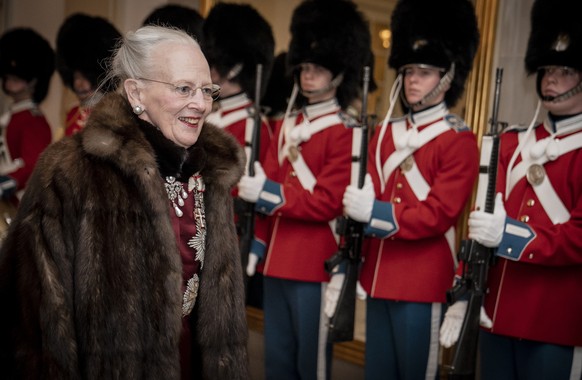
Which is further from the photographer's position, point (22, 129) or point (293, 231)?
point (22, 129)

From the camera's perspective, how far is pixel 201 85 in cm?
248

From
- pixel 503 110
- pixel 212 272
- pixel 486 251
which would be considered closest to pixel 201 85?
pixel 212 272

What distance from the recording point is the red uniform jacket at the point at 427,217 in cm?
359

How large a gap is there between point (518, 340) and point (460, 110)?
177cm

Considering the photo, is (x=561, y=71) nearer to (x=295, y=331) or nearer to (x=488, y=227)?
(x=488, y=227)

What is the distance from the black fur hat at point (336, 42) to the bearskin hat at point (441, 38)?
457mm

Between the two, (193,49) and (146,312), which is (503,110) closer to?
(193,49)

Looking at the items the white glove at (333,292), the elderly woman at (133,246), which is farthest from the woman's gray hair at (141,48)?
the white glove at (333,292)

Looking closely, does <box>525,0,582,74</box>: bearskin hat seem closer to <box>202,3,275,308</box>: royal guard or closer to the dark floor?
<box>202,3,275,308</box>: royal guard

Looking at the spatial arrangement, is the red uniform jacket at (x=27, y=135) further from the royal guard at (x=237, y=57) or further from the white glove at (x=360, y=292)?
the white glove at (x=360, y=292)

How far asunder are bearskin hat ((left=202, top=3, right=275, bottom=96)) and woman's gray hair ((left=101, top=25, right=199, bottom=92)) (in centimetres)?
261

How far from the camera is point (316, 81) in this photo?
4.38 metres

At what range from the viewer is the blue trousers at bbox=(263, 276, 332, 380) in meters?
4.19

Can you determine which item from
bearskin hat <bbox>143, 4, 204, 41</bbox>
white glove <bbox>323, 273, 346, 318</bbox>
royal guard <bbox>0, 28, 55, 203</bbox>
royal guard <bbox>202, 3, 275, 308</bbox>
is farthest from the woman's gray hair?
royal guard <bbox>0, 28, 55, 203</bbox>
